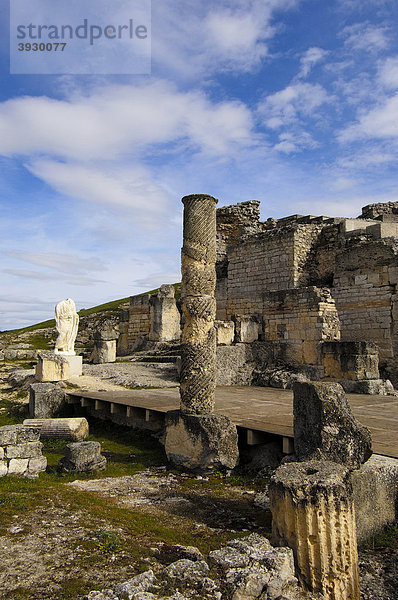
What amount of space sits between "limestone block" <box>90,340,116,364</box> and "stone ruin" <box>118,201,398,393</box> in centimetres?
296

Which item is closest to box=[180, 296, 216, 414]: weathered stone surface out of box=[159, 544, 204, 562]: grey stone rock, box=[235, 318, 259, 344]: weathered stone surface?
box=[159, 544, 204, 562]: grey stone rock

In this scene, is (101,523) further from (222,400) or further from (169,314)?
(169,314)

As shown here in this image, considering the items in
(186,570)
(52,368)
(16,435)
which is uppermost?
(52,368)

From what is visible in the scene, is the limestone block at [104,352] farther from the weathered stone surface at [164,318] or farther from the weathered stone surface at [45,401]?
the weathered stone surface at [45,401]

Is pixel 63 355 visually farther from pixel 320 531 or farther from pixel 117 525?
pixel 320 531

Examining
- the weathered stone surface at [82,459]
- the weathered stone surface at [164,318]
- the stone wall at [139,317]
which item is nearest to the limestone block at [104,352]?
the weathered stone surface at [164,318]

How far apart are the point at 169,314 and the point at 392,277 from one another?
389 inches

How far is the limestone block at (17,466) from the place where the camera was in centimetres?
686

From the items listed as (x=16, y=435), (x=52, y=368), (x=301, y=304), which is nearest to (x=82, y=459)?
(x=16, y=435)

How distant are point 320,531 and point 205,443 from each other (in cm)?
333

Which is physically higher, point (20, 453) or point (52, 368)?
point (52, 368)

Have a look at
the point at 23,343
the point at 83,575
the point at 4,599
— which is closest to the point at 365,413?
the point at 83,575

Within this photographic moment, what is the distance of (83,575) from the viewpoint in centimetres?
361

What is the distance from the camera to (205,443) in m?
7.21
